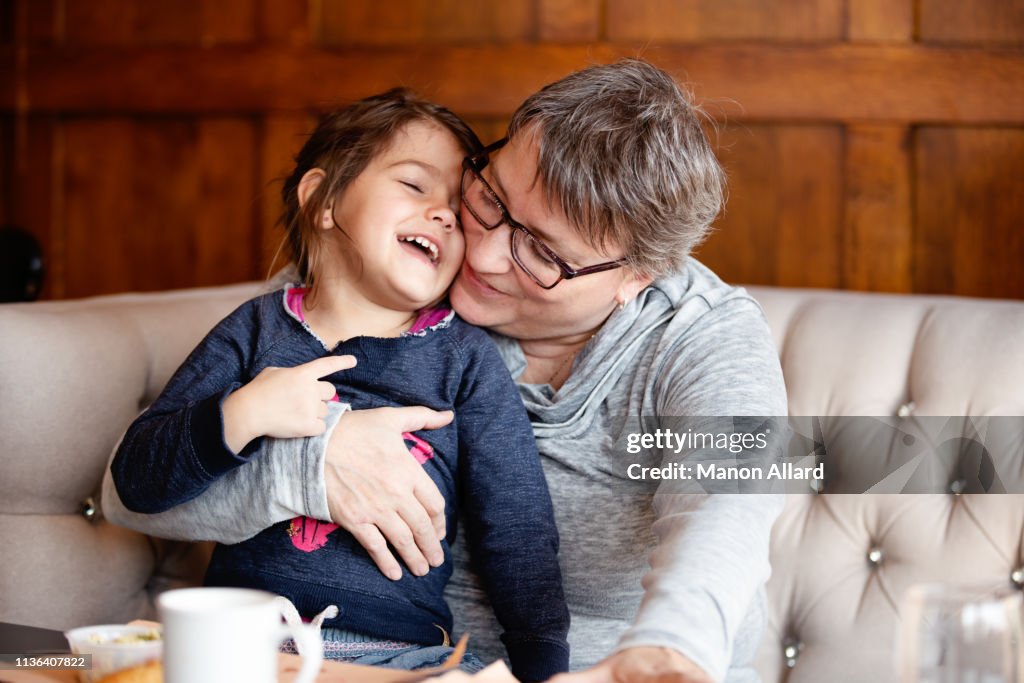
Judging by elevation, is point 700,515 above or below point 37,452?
above

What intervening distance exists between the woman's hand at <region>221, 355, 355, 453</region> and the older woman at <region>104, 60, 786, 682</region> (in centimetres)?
6

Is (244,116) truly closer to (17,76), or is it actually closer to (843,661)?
(17,76)

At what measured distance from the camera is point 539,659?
1.28m

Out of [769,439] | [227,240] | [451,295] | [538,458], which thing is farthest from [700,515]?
[227,240]

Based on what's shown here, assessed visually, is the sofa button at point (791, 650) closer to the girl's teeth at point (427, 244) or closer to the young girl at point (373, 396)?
the young girl at point (373, 396)

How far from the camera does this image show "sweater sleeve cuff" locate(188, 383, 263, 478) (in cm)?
120

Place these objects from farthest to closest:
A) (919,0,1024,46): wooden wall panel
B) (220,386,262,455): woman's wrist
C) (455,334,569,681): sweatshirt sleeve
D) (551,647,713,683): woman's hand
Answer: (919,0,1024,46): wooden wall panel < (455,334,569,681): sweatshirt sleeve < (220,386,262,455): woman's wrist < (551,647,713,683): woman's hand

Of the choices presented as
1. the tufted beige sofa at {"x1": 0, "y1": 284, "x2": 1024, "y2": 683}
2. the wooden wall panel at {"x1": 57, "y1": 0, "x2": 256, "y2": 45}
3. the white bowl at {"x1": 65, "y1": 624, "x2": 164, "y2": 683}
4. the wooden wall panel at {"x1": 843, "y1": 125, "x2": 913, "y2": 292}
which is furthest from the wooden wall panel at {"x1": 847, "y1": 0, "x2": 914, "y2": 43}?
the white bowl at {"x1": 65, "y1": 624, "x2": 164, "y2": 683}

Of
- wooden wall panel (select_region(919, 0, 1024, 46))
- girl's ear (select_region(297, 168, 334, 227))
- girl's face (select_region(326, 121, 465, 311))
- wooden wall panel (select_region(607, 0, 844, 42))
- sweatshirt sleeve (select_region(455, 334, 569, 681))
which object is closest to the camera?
sweatshirt sleeve (select_region(455, 334, 569, 681))

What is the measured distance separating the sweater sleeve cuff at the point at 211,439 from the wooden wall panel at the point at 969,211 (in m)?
1.77

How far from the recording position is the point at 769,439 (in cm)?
122

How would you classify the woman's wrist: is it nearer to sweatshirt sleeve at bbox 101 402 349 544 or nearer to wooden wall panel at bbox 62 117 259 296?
sweatshirt sleeve at bbox 101 402 349 544

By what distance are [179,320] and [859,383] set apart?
1.14 m

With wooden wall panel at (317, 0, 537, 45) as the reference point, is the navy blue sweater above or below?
below
